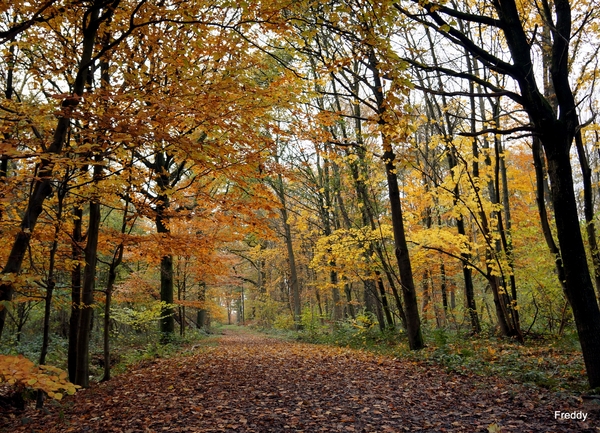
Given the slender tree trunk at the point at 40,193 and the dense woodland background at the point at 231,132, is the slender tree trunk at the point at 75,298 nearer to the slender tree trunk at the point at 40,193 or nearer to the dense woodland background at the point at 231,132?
the dense woodland background at the point at 231,132

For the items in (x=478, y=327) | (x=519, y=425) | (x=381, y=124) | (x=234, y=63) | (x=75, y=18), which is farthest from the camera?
(x=478, y=327)

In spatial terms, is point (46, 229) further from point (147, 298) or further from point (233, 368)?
point (147, 298)

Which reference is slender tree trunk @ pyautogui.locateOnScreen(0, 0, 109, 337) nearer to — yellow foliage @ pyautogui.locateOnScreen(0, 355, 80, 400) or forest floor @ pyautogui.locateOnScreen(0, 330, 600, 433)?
yellow foliage @ pyautogui.locateOnScreen(0, 355, 80, 400)

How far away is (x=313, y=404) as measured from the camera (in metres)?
5.02

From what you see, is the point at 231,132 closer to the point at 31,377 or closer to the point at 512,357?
the point at 31,377

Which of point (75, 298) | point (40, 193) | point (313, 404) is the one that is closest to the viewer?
point (40, 193)

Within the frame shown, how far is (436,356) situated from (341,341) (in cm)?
566

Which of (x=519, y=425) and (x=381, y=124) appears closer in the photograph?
(x=519, y=425)

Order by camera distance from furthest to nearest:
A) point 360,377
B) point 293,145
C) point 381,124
Result: 1. point 293,145
2. point 360,377
3. point 381,124

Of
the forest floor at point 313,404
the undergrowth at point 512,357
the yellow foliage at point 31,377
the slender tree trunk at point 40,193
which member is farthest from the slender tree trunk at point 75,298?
the undergrowth at point 512,357

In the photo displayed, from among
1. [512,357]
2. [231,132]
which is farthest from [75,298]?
[512,357]

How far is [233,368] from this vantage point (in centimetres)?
785

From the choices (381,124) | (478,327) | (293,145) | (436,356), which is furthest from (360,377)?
(293,145)

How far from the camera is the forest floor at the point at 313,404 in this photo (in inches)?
162
